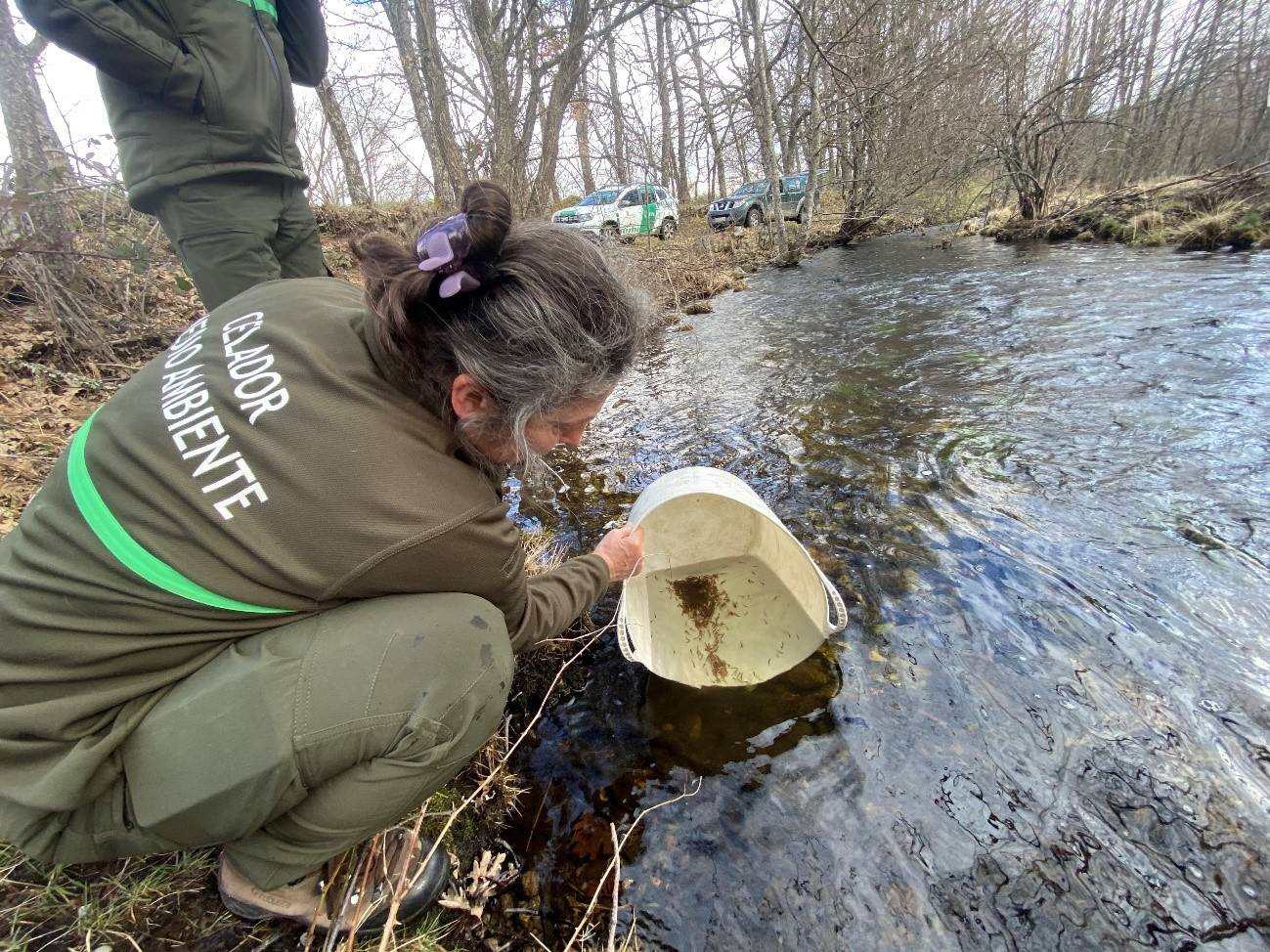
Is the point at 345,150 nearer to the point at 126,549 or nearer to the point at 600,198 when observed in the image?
the point at 600,198

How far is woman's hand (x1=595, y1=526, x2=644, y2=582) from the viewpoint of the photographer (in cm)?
156

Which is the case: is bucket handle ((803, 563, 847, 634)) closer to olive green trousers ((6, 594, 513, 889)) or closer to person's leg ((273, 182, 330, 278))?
olive green trousers ((6, 594, 513, 889))

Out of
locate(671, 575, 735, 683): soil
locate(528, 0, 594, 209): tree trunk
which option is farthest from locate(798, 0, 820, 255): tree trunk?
locate(671, 575, 735, 683): soil

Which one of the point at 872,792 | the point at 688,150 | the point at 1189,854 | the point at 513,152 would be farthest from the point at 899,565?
the point at 688,150

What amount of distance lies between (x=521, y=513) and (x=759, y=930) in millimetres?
1921

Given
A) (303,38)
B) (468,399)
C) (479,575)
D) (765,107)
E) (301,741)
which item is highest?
(765,107)

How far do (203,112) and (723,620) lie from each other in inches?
93.4

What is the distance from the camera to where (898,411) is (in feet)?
11.5

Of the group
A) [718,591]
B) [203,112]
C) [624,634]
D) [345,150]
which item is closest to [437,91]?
[203,112]

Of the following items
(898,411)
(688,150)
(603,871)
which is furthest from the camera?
(688,150)

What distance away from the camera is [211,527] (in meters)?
0.89

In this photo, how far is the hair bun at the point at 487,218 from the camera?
3.19ft

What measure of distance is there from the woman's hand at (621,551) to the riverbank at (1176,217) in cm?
880

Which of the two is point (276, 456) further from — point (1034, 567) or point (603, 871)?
point (1034, 567)
